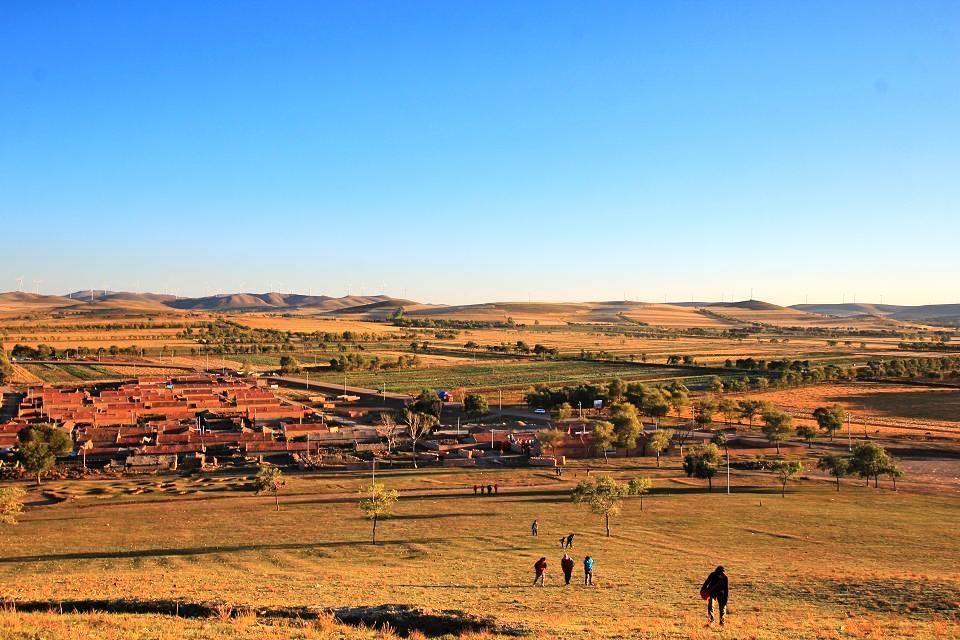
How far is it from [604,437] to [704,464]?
417 inches

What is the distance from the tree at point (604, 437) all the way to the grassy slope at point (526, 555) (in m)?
9.04

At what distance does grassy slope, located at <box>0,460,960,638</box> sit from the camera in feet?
59.2

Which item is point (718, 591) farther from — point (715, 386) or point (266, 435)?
point (715, 386)

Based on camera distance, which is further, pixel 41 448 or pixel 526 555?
pixel 41 448

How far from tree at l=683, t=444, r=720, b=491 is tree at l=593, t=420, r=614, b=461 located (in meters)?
8.40

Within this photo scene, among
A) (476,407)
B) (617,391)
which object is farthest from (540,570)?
(617,391)

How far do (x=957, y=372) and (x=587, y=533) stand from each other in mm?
99245

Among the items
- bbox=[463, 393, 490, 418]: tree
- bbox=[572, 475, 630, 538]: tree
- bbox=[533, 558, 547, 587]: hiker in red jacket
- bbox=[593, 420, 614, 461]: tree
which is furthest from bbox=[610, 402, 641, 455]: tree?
bbox=[533, 558, 547, 587]: hiker in red jacket

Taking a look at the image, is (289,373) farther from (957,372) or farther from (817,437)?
(957,372)

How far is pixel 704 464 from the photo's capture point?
4294 centimetres

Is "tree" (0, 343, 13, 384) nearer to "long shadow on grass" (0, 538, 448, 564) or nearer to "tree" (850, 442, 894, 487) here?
"long shadow on grass" (0, 538, 448, 564)

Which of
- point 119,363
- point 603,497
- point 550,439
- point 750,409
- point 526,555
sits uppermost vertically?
point 603,497

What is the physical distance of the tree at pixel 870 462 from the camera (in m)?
42.1

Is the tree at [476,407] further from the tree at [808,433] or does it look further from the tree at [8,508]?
the tree at [8,508]
